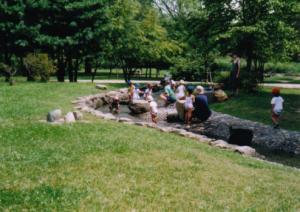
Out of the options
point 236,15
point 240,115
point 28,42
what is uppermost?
point 236,15

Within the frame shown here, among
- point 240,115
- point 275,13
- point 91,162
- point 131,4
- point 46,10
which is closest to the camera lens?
point 91,162

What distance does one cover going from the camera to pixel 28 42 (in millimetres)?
40938

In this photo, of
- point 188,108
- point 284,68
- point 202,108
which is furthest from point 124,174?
point 284,68

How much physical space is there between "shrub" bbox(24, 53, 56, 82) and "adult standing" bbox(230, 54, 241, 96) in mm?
17579

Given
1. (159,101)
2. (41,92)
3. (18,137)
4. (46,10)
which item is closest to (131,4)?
(46,10)

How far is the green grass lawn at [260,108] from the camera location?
80.5 ft

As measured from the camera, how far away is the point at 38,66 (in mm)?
40656

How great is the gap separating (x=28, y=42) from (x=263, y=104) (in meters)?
23.6

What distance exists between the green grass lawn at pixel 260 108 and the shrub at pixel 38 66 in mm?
17492

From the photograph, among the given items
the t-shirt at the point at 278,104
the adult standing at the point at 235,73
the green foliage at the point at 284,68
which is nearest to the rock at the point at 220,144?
the t-shirt at the point at 278,104

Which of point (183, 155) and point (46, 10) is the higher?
point (46, 10)

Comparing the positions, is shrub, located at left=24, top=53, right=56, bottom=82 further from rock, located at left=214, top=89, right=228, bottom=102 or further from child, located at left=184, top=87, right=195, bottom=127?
child, located at left=184, top=87, right=195, bottom=127

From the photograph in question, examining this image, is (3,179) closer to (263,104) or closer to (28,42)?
(263,104)

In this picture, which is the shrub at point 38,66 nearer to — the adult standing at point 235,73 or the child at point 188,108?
the adult standing at point 235,73
